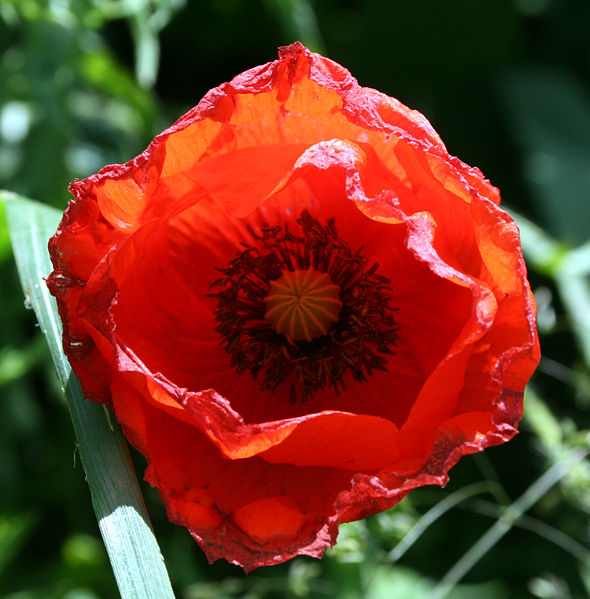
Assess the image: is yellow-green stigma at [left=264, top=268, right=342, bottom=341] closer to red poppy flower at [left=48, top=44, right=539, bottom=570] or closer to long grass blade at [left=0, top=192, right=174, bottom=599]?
red poppy flower at [left=48, top=44, right=539, bottom=570]

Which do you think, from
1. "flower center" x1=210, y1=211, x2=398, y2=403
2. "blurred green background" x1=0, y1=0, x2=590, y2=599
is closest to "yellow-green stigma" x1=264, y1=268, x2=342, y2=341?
"flower center" x1=210, y1=211, x2=398, y2=403

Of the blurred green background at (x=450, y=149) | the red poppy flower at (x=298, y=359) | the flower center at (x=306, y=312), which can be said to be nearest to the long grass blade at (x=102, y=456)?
the red poppy flower at (x=298, y=359)

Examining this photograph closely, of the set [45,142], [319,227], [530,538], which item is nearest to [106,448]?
[319,227]

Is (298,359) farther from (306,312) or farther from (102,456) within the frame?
(102,456)

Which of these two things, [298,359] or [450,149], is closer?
[298,359]

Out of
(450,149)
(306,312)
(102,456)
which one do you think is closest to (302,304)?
(306,312)

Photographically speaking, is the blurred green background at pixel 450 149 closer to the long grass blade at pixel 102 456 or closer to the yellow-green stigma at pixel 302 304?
the long grass blade at pixel 102 456
